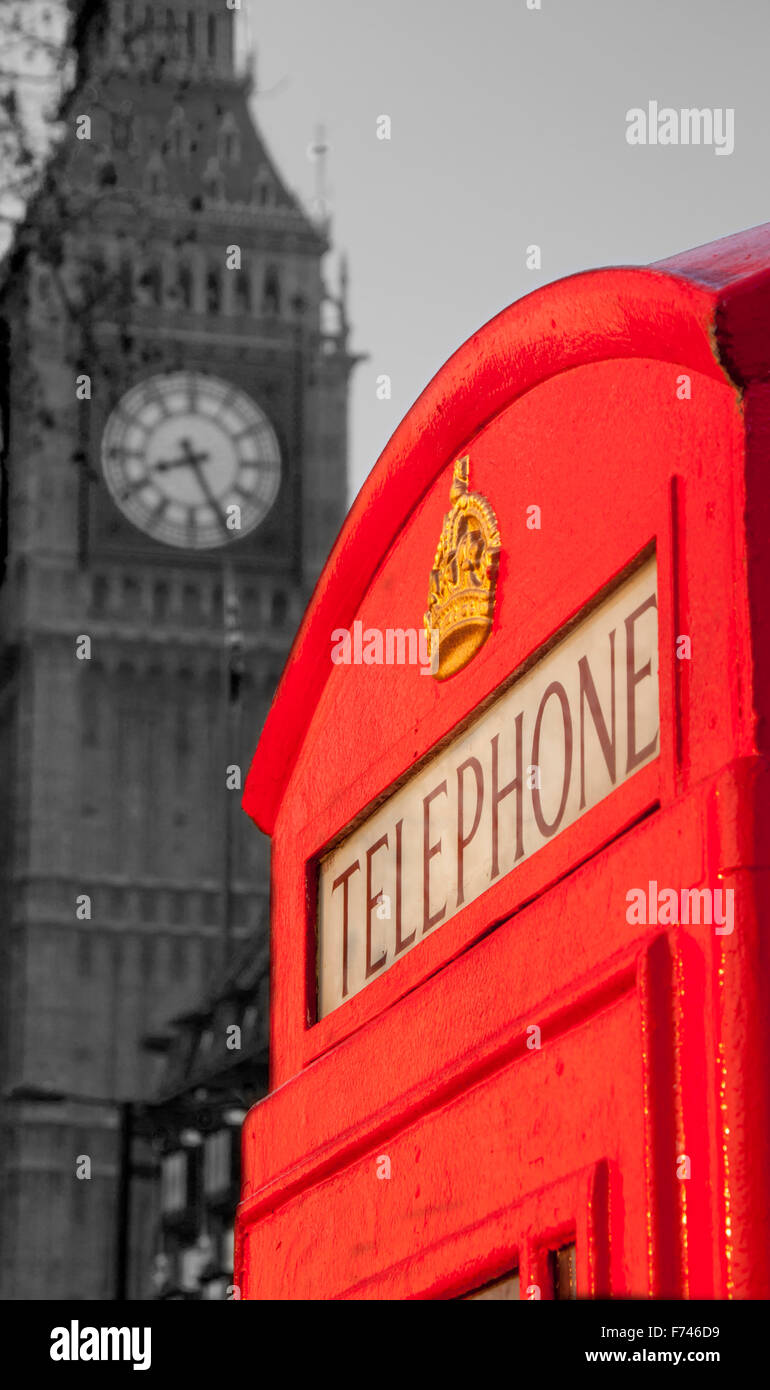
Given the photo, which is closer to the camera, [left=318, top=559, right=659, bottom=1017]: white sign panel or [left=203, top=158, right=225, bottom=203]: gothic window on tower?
[left=318, top=559, right=659, bottom=1017]: white sign panel

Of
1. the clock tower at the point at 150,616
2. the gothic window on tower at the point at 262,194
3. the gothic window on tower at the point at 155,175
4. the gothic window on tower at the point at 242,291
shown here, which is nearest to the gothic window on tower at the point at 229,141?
the gothic window on tower at the point at 262,194

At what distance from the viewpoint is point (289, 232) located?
3612cm

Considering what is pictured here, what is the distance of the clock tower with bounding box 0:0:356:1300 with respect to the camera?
33.8 metres

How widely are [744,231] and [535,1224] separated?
0.63 metres

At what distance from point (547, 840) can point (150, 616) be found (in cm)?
3324

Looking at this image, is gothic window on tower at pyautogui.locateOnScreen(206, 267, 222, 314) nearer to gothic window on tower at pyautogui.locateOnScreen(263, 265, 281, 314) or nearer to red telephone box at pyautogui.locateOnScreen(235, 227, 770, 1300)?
gothic window on tower at pyautogui.locateOnScreen(263, 265, 281, 314)

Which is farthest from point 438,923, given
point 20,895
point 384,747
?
point 20,895

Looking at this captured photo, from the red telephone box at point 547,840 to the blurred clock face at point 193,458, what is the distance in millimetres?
32723

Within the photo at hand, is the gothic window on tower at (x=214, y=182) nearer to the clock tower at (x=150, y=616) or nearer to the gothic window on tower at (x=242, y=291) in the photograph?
the clock tower at (x=150, y=616)

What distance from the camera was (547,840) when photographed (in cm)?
172

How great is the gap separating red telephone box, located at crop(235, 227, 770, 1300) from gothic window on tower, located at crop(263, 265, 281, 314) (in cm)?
3419

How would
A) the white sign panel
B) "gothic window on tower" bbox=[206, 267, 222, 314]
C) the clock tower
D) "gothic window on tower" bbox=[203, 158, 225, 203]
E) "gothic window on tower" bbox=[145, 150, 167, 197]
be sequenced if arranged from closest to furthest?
the white sign panel
the clock tower
"gothic window on tower" bbox=[145, 150, 167, 197]
"gothic window on tower" bbox=[206, 267, 222, 314]
"gothic window on tower" bbox=[203, 158, 225, 203]

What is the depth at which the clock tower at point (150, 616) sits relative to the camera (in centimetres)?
3381

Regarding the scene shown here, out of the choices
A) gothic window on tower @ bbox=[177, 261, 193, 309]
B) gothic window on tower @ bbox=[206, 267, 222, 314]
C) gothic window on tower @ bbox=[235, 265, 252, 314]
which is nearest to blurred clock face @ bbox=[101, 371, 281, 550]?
gothic window on tower @ bbox=[177, 261, 193, 309]
